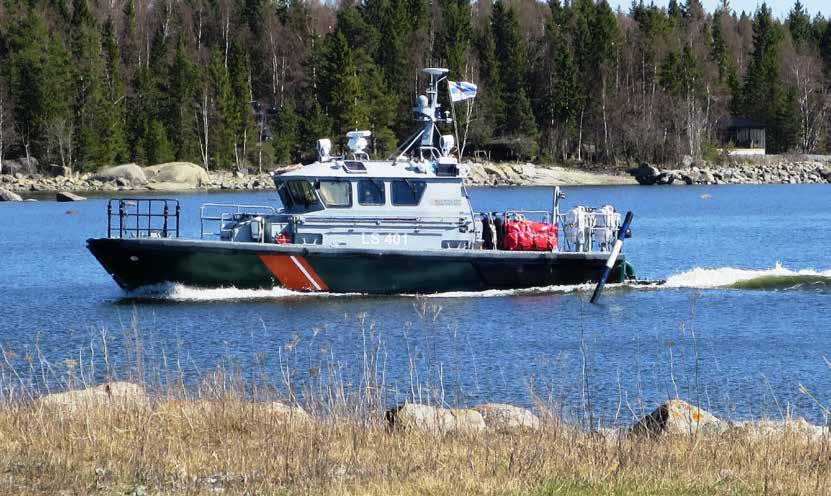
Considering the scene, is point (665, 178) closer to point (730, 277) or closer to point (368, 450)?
point (730, 277)

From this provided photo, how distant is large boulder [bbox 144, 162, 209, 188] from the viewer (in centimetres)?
7769

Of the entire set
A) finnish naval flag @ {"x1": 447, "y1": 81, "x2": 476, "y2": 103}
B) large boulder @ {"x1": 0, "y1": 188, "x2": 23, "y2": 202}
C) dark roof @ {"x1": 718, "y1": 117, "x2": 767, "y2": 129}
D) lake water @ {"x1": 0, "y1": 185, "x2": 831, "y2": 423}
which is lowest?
lake water @ {"x1": 0, "y1": 185, "x2": 831, "y2": 423}

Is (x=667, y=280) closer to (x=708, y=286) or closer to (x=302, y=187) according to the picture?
(x=708, y=286)

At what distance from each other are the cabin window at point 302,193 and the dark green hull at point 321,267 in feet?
3.45

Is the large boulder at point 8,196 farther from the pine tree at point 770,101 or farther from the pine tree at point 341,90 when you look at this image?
the pine tree at point 770,101

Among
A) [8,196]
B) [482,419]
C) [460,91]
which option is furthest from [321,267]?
[8,196]

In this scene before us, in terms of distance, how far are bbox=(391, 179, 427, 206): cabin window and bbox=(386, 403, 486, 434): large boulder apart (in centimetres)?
1349

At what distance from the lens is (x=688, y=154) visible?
97.4 m

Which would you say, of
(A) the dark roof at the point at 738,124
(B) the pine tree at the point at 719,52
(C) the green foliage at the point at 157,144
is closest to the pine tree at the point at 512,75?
(A) the dark roof at the point at 738,124

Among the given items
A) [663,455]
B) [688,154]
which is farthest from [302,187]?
[688,154]

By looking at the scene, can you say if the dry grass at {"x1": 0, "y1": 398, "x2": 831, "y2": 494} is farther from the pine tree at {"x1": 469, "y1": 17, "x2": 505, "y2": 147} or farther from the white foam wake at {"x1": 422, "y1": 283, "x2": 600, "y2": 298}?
the pine tree at {"x1": 469, "y1": 17, "x2": 505, "y2": 147}

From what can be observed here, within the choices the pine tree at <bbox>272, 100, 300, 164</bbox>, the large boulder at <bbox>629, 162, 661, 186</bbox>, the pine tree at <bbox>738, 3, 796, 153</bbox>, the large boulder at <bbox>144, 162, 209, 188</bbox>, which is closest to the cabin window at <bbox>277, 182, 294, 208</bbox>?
the large boulder at <bbox>144, 162, 209, 188</bbox>

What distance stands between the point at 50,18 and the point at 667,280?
69255mm

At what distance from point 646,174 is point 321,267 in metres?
68.1
